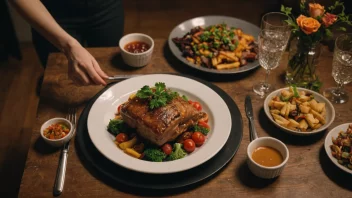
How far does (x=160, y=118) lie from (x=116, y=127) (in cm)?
25

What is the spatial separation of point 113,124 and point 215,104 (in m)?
0.55

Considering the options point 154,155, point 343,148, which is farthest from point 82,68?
point 343,148

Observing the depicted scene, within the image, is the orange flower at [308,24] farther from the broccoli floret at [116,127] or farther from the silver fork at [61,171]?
the silver fork at [61,171]

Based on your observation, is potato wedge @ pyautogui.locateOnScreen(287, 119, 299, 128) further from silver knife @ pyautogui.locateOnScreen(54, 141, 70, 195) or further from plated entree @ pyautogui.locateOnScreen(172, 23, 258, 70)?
silver knife @ pyautogui.locateOnScreen(54, 141, 70, 195)

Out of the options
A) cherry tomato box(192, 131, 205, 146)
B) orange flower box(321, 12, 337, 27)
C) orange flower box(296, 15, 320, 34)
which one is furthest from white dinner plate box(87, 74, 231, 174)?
orange flower box(321, 12, 337, 27)

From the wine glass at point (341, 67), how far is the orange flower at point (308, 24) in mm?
182

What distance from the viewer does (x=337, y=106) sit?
7.00ft

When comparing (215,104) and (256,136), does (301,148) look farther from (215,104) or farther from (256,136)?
(215,104)

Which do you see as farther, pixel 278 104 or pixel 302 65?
pixel 302 65

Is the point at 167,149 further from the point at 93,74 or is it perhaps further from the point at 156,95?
the point at 93,74

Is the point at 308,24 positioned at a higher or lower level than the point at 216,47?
higher

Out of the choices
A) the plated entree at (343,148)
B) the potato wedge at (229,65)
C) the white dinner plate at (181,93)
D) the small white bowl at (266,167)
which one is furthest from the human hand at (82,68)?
the plated entree at (343,148)

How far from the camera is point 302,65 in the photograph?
2223 mm

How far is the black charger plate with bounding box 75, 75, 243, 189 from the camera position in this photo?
1.67 metres
